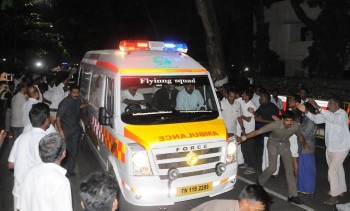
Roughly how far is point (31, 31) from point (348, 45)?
28.6 meters

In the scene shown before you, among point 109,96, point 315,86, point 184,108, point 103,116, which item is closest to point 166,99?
point 184,108

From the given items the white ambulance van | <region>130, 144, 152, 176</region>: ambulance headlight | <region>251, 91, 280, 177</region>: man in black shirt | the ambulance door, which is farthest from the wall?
<region>130, 144, 152, 176</region>: ambulance headlight

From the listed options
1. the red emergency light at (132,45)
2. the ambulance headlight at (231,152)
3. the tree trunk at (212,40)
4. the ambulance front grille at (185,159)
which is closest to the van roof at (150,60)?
the red emergency light at (132,45)

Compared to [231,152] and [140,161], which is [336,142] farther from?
[140,161]

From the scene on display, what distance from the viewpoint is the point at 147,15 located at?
95.5 ft

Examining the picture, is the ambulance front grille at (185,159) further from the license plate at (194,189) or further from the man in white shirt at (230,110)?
the man in white shirt at (230,110)

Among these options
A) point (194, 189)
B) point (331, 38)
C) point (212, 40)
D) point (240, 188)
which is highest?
point (331, 38)

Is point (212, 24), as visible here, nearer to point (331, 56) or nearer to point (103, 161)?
point (331, 56)

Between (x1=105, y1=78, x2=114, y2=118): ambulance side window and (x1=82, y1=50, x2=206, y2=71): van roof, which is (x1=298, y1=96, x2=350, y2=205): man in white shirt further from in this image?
(x1=105, y1=78, x2=114, y2=118): ambulance side window

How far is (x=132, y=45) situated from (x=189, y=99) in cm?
154

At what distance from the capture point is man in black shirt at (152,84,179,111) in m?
6.28

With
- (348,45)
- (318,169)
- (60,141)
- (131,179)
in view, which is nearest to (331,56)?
(348,45)

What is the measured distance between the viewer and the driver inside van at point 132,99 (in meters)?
6.09

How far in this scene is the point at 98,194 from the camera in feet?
8.56
